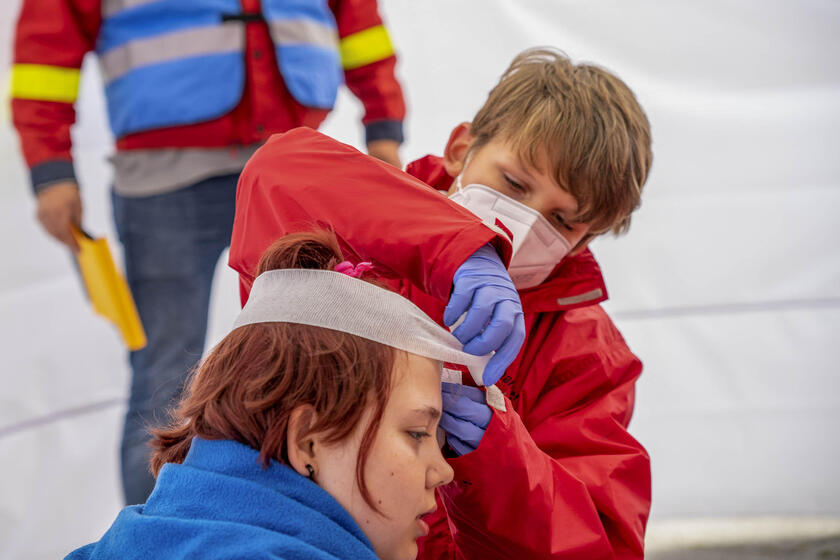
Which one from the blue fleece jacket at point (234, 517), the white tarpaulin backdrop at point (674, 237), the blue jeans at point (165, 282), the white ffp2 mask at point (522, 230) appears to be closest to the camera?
the blue fleece jacket at point (234, 517)

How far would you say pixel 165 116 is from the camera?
217cm

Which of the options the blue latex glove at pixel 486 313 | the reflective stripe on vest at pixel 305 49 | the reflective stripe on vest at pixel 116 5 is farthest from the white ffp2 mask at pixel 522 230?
the reflective stripe on vest at pixel 116 5

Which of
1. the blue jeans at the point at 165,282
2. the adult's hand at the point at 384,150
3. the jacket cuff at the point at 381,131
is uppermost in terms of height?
the jacket cuff at the point at 381,131

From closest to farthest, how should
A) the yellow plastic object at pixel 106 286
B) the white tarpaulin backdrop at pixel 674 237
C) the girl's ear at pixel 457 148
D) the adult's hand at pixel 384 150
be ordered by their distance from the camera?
1. the girl's ear at pixel 457 148
2. the yellow plastic object at pixel 106 286
3. the adult's hand at pixel 384 150
4. the white tarpaulin backdrop at pixel 674 237

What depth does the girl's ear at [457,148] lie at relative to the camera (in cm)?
170

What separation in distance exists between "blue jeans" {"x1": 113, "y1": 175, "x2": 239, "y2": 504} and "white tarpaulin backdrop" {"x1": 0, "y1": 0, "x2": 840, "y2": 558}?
637mm

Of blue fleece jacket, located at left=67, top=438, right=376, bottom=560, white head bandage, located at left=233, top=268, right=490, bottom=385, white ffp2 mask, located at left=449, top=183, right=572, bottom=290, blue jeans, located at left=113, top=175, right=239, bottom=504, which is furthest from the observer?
blue jeans, located at left=113, top=175, right=239, bottom=504

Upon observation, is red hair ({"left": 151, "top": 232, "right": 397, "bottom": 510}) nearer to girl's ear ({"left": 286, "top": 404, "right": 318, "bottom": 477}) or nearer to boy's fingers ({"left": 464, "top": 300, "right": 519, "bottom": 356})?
girl's ear ({"left": 286, "top": 404, "right": 318, "bottom": 477})

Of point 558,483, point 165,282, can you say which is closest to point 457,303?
point 558,483

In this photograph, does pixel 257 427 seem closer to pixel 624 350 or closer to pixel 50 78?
pixel 624 350

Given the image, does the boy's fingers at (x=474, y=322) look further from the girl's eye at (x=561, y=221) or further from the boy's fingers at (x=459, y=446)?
the girl's eye at (x=561, y=221)

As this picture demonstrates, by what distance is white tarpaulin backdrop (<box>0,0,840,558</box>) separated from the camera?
9.44 feet

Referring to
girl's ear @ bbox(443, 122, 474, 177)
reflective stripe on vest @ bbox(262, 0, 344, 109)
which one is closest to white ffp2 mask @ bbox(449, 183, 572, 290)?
girl's ear @ bbox(443, 122, 474, 177)

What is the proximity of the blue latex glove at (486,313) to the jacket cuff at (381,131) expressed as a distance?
129cm
